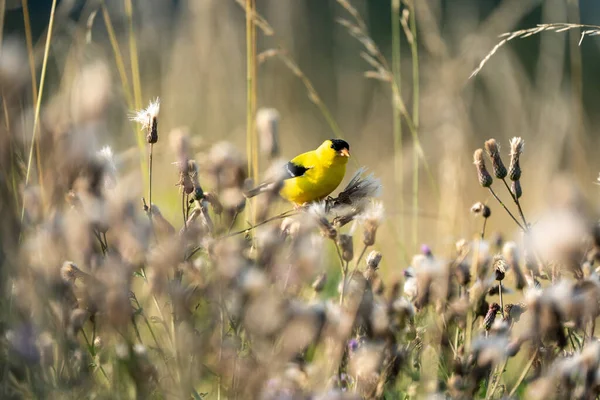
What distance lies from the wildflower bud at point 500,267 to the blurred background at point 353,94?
0.15 m

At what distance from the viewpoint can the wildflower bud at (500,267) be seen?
1.37 meters

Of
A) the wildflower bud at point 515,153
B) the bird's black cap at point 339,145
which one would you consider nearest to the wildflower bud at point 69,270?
the wildflower bud at point 515,153

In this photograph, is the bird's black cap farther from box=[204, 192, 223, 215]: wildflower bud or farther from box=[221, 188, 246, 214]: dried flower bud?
box=[221, 188, 246, 214]: dried flower bud

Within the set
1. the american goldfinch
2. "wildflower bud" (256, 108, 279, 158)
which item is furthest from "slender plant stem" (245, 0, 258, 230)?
the american goldfinch

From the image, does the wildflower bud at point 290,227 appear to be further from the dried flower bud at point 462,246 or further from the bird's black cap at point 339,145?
the bird's black cap at point 339,145

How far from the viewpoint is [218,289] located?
39.2 inches

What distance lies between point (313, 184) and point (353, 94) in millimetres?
3129

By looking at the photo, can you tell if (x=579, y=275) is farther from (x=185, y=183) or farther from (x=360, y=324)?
(x=185, y=183)

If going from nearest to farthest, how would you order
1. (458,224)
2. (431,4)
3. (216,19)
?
(458,224) → (431,4) → (216,19)

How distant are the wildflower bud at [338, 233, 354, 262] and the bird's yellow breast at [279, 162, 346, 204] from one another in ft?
3.33

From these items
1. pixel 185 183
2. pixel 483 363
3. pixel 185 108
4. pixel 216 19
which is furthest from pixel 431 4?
pixel 483 363

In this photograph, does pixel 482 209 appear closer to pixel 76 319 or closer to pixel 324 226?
pixel 324 226

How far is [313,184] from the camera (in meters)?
2.28

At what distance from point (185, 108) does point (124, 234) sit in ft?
12.2
